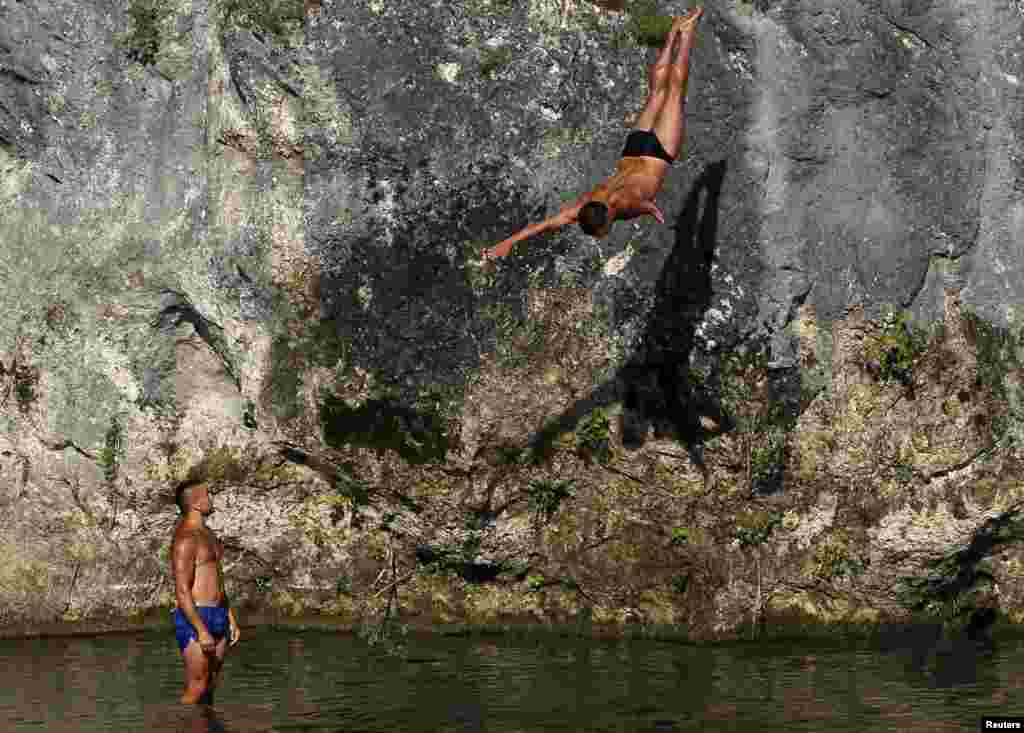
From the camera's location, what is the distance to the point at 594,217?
12086 mm

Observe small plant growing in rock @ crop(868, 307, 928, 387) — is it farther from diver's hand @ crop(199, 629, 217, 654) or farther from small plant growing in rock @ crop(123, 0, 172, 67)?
small plant growing in rock @ crop(123, 0, 172, 67)

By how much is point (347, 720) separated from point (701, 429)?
5.42 m

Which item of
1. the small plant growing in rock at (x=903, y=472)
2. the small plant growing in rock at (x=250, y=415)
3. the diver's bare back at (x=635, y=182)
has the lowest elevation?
the small plant growing in rock at (x=903, y=472)

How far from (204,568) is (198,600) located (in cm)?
26

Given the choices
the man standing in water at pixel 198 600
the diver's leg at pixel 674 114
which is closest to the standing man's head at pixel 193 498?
the man standing in water at pixel 198 600

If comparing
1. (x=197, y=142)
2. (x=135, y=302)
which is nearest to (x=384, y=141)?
(x=197, y=142)

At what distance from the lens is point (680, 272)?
615 inches

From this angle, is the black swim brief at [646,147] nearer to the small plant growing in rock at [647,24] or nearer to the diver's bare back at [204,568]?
the small plant growing in rock at [647,24]

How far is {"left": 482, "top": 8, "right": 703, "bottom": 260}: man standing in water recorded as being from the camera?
40.4ft

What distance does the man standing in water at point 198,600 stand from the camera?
1184cm

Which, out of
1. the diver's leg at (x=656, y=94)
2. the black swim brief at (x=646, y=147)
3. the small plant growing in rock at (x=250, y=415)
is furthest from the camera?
the small plant growing in rock at (x=250, y=415)

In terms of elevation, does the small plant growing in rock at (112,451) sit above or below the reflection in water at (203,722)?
above

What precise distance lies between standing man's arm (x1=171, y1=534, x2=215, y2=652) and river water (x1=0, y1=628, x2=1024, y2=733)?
0.68 m

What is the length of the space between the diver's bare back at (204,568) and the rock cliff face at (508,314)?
3.76m
